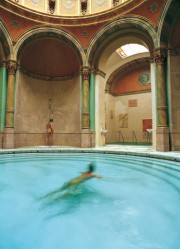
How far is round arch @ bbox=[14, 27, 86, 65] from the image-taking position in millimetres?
10758

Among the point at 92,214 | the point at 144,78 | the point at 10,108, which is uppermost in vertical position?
the point at 144,78

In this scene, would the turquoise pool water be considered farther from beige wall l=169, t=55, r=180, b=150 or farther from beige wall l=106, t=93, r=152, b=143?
beige wall l=106, t=93, r=152, b=143

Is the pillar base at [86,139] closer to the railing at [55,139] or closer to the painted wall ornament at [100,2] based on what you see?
the railing at [55,139]

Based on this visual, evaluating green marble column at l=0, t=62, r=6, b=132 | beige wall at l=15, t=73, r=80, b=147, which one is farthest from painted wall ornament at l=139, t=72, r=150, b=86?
green marble column at l=0, t=62, r=6, b=132

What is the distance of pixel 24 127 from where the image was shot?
1214cm

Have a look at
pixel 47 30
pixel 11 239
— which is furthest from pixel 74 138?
pixel 11 239

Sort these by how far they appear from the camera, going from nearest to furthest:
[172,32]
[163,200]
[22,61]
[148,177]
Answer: [163,200] < [148,177] < [172,32] < [22,61]

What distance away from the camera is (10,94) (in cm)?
1059

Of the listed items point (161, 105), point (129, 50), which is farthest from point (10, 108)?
point (129, 50)

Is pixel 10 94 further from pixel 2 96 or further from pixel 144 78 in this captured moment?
pixel 144 78

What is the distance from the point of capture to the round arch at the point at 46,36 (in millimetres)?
10758

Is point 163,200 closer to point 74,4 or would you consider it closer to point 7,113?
point 7,113

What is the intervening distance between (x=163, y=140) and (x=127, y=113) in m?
9.47

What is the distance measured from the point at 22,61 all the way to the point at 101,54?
5.18m
